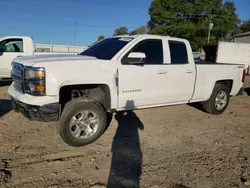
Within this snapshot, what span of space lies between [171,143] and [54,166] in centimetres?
216

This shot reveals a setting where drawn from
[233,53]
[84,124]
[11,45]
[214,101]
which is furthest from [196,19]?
[84,124]

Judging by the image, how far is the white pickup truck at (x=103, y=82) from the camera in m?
3.41

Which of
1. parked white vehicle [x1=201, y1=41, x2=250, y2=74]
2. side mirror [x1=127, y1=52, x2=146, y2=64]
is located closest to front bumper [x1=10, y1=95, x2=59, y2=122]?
side mirror [x1=127, y1=52, x2=146, y2=64]

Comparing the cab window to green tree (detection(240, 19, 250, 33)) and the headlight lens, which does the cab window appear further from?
green tree (detection(240, 19, 250, 33))

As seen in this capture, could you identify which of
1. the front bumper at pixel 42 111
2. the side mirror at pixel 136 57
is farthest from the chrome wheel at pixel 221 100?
the front bumper at pixel 42 111

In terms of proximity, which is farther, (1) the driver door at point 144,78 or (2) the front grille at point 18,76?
(1) the driver door at point 144,78

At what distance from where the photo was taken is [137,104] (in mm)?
4410

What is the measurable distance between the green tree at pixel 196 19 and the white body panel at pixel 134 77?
44257 mm

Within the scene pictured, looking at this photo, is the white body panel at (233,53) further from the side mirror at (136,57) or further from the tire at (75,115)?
the tire at (75,115)

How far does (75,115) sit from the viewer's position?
3701mm

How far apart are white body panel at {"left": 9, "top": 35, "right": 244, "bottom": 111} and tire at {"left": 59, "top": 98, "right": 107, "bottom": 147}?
0.29m

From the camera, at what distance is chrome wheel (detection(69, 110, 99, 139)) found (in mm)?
3754

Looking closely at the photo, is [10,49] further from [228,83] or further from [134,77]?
[228,83]

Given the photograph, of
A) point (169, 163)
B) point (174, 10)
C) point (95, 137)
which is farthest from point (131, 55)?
point (174, 10)
